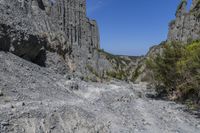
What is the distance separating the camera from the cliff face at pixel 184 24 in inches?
3236

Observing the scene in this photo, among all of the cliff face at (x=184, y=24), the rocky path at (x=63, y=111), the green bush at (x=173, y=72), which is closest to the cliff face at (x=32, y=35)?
the rocky path at (x=63, y=111)

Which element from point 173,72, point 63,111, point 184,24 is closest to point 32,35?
point 63,111

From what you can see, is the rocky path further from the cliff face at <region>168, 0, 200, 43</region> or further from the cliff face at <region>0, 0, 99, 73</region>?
the cliff face at <region>168, 0, 200, 43</region>

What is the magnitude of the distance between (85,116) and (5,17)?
15.4 meters

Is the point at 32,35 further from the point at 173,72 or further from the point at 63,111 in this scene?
the point at 173,72

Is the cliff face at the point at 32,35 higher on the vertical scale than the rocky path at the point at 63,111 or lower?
higher

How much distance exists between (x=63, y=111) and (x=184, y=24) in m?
79.6

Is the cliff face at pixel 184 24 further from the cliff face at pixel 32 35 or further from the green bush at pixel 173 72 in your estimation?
the cliff face at pixel 32 35

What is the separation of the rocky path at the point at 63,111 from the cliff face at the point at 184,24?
5623 cm

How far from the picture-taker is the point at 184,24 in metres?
90.3

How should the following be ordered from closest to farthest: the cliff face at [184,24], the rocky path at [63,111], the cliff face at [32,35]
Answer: the rocky path at [63,111]
the cliff face at [32,35]
the cliff face at [184,24]

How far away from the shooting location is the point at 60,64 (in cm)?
3641

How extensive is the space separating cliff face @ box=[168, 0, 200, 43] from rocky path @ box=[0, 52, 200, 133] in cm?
5623

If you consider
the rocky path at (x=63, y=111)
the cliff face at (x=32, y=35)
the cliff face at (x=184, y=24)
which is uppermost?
the cliff face at (x=184, y=24)
